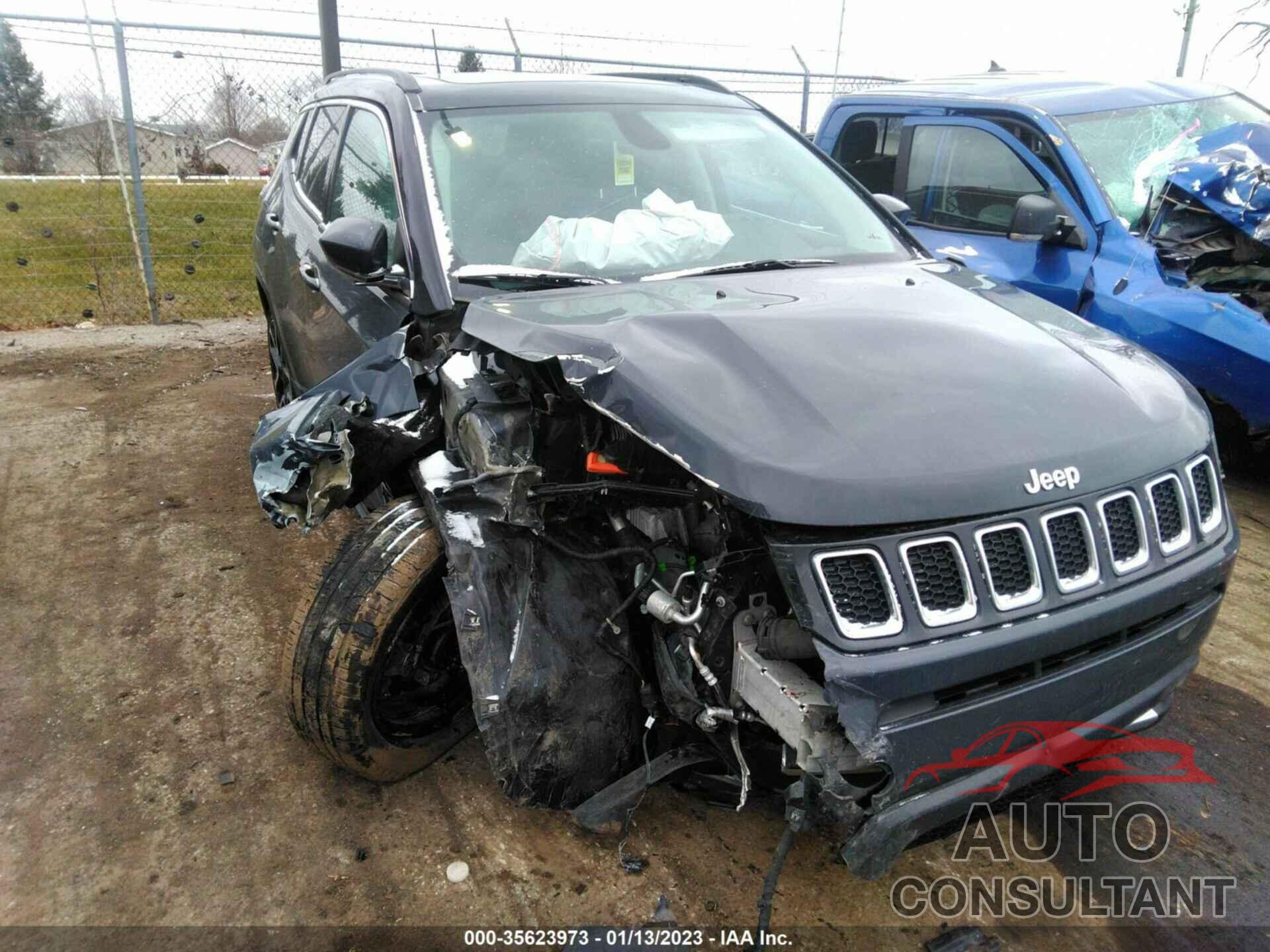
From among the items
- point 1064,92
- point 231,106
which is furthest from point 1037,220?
point 231,106

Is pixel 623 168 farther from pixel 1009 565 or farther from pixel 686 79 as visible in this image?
A: pixel 1009 565

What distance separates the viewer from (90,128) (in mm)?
7930

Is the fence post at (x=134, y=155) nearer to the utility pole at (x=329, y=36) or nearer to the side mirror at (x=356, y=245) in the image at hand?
the utility pole at (x=329, y=36)

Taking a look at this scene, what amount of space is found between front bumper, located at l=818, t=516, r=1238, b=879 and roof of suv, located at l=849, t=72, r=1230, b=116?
12.9ft

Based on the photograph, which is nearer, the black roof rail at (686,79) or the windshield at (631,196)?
the windshield at (631,196)

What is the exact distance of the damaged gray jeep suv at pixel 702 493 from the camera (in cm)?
185

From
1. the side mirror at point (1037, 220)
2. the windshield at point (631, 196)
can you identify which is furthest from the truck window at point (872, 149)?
the windshield at point (631, 196)

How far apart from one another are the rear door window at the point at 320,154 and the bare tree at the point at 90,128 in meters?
4.24

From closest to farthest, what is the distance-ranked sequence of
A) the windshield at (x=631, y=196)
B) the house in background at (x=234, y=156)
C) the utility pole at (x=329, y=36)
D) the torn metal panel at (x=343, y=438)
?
the torn metal panel at (x=343, y=438) → the windshield at (x=631, y=196) → the utility pole at (x=329, y=36) → the house in background at (x=234, y=156)

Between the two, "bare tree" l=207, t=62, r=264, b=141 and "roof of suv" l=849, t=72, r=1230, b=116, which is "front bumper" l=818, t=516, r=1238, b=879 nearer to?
"roof of suv" l=849, t=72, r=1230, b=116

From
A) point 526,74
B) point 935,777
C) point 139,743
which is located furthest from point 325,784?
point 526,74

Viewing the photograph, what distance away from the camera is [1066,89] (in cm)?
538

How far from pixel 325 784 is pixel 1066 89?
5.36m

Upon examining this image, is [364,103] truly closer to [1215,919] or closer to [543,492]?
[543,492]
